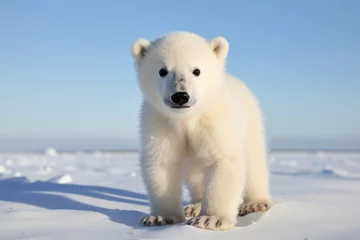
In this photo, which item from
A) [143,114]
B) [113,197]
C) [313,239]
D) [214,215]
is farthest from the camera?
[113,197]

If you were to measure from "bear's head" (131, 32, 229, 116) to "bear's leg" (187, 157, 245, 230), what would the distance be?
0.50 meters

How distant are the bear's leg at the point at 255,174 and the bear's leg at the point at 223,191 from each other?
0.95 metres

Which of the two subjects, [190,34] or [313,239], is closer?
[313,239]

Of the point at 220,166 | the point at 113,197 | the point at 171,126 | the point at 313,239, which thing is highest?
the point at 171,126

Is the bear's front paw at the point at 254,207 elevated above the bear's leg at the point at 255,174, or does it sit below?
below

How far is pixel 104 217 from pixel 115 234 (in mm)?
634

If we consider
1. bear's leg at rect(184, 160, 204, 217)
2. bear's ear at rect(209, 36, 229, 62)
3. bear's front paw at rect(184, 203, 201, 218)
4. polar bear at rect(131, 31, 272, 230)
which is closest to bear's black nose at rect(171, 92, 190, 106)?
polar bear at rect(131, 31, 272, 230)

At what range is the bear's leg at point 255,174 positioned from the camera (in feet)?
14.2

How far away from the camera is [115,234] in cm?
288

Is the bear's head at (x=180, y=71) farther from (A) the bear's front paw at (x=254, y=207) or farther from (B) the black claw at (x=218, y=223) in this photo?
(A) the bear's front paw at (x=254, y=207)

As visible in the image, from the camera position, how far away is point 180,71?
3383 mm

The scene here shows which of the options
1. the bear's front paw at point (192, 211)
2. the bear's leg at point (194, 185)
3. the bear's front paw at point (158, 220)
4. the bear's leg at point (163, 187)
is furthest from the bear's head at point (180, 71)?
the bear's front paw at point (192, 211)

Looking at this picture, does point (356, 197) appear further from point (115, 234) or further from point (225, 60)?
point (115, 234)

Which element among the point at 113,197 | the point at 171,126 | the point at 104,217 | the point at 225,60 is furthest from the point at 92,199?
the point at 225,60
